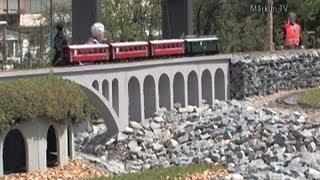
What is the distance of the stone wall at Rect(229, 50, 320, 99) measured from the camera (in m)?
32.4

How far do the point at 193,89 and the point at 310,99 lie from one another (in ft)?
14.5

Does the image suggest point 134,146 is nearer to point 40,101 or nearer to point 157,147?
point 157,147

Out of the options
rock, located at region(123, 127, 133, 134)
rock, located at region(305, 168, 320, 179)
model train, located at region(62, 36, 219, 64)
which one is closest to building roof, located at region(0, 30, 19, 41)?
model train, located at region(62, 36, 219, 64)

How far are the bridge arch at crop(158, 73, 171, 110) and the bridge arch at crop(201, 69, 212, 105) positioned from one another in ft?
6.99

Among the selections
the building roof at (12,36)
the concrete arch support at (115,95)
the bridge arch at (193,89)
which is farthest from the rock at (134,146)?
the building roof at (12,36)

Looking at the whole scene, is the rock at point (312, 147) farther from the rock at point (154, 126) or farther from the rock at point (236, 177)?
the rock at point (154, 126)

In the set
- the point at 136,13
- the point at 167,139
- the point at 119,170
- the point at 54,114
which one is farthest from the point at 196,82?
the point at 136,13

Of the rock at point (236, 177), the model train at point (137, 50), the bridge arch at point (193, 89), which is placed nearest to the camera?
the rock at point (236, 177)

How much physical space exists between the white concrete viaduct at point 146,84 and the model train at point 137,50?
1.18ft

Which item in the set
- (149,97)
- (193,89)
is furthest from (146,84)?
(193,89)

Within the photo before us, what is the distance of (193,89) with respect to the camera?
1231 inches

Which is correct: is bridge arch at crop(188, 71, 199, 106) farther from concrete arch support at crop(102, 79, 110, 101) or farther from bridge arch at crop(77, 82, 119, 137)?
concrete arch support at crop(102, 79, 110, 101)

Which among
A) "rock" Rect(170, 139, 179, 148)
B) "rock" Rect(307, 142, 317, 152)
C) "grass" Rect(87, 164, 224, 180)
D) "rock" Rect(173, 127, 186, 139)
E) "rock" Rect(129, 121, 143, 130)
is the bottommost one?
"rock" Rect(170, 139, 179, 148)

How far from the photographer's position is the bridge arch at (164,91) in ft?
98.0
